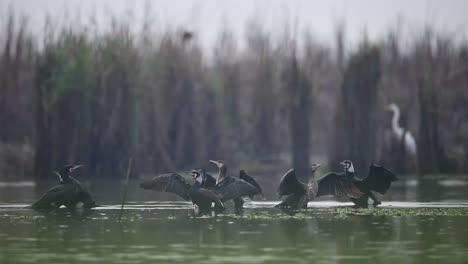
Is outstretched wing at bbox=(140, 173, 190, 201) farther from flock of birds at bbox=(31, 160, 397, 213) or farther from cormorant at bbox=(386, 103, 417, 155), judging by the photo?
cormorant at bbox=(386, 103, 417, 155)

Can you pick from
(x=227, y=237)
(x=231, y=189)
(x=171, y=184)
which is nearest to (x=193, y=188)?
(x=231, y=189)

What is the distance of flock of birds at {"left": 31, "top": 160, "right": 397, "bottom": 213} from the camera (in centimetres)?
1784

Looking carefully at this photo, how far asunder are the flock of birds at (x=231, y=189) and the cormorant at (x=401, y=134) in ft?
36.3

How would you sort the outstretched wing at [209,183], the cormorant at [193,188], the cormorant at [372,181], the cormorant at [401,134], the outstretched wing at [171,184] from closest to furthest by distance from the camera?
the cormorant at [193,188] < the outstretched wing at [171,184] < the cormorant at [372,181] < the outstretched wing at [209,183] < the cormorant at [401,134]

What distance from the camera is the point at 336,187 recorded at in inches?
734

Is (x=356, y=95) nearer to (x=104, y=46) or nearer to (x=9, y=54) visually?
(x=104, y=46)

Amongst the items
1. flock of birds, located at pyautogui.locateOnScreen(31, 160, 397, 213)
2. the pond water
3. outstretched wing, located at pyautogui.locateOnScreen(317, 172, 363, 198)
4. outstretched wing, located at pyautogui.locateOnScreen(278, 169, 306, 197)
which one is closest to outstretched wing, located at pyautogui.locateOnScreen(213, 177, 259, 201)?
flock of birds, located at pyautogui.locateOnScreen(31, 160, 397, 213)

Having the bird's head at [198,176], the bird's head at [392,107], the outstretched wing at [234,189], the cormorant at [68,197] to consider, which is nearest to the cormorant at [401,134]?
the bird's head at [392,107]

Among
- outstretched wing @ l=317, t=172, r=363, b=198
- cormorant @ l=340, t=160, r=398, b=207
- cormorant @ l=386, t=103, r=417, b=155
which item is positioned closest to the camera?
outstretched wing @ l=317, t=172, r=363, b=198

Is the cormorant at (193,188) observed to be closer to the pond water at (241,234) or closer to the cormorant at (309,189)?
the pond water at (241,234)

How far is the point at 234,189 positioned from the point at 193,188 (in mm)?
676

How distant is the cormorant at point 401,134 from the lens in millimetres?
29969

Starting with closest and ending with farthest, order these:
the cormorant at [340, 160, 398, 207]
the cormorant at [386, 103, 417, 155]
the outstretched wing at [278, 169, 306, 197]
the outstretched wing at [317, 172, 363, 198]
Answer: the outstretched wing at [278, 169, 306, 197], the outstretched wing at [317, 172, 363, 198], the cormorant at [340, 160, 398, 207], the cormorant at [386, 103, 417, 155]

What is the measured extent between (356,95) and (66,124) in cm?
829
